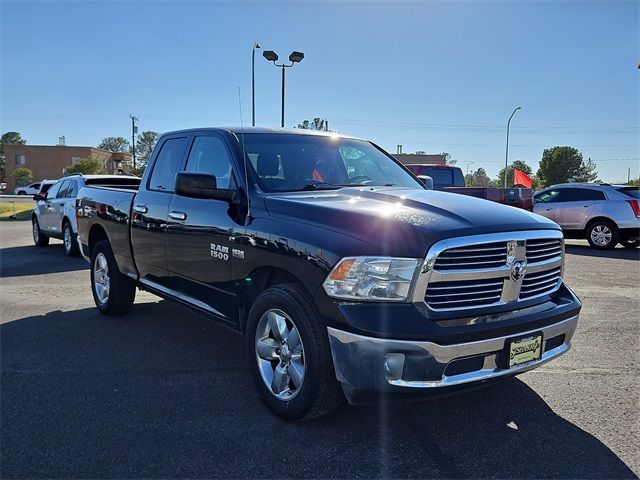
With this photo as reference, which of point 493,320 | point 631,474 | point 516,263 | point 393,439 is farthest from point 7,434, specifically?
point 631,474

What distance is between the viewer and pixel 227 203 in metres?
3.94

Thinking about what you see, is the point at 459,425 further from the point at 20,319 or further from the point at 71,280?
the point at 71,280

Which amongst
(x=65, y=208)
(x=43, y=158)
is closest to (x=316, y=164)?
(x=65, y=208)

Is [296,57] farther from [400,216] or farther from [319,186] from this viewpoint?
[400,216]

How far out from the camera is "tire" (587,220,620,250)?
1280 cm

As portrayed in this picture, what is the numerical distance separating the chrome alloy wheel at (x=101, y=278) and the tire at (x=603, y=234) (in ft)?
38.2

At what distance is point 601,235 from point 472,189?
4501mm

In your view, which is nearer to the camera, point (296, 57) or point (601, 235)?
point (601, 235)

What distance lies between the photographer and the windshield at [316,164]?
13.3 feet

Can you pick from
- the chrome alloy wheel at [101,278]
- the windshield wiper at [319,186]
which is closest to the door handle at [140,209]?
the chrome alloy wheel at [101,278]

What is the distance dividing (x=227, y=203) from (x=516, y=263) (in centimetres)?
208

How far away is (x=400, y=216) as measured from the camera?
3.11 meters

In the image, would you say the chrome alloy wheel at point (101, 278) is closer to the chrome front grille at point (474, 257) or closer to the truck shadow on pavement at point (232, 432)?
the truck shadow on pavement at point (232, 432)

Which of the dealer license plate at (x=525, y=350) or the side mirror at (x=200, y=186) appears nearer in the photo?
the dealer license plate at (x=525, y=350)
